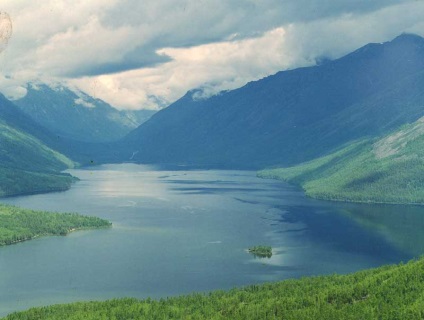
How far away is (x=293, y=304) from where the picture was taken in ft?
490

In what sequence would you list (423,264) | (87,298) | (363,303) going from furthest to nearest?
(87,298), (423,264), (363,303)

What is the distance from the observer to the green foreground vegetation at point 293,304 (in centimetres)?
13988

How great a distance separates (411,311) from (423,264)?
33790 mm

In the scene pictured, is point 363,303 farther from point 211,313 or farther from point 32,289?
point 32,289

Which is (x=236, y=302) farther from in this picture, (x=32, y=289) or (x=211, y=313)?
(x=32, y=289)

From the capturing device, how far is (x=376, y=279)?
16300 cm

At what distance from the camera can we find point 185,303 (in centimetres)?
16450

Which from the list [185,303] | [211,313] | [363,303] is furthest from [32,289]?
[363,303]

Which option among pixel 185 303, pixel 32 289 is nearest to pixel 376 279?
pixel 185 303

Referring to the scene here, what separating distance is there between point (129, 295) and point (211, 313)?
49403mm

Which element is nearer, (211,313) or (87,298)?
(211,313)

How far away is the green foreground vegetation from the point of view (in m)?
140

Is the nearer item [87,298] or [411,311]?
[411,311]

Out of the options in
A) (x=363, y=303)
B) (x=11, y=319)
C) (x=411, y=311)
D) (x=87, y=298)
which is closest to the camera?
(x=411, y=311)
